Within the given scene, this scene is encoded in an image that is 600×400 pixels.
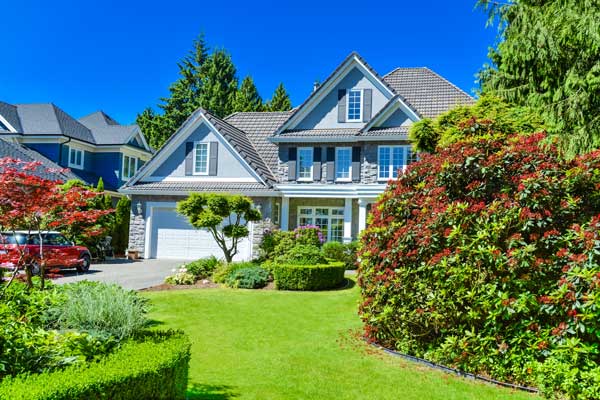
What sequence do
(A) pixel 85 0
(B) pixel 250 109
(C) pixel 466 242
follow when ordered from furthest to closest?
(B) pixel 250 109
(A) pixel 85 0
(C) pixel 466 242

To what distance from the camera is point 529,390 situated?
6.00m

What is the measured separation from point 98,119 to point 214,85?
15.6m

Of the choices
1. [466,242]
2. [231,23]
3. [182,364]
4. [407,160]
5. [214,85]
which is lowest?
[182,364]

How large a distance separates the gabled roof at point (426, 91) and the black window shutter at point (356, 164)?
3366 millimetres

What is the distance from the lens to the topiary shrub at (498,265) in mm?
5832

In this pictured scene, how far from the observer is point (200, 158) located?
2300 centimetres

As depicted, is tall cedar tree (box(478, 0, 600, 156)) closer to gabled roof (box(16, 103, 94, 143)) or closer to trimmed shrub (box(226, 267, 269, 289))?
trimmed shrub (box(226, 267, 269, 289))

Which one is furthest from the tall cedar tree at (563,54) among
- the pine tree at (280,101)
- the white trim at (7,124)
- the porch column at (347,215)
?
the pine tree at (280,101)

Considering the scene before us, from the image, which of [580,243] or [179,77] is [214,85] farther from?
[580,243]

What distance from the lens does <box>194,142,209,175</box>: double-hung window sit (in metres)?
22.9

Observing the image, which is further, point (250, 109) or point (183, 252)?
point (250, 109)

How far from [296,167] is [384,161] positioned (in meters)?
4.36

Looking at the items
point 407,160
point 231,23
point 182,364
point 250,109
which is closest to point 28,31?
point 231,23

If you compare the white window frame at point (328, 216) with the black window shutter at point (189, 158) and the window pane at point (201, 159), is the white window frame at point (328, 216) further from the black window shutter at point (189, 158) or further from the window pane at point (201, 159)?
the black window shutter at point (189, 158)
